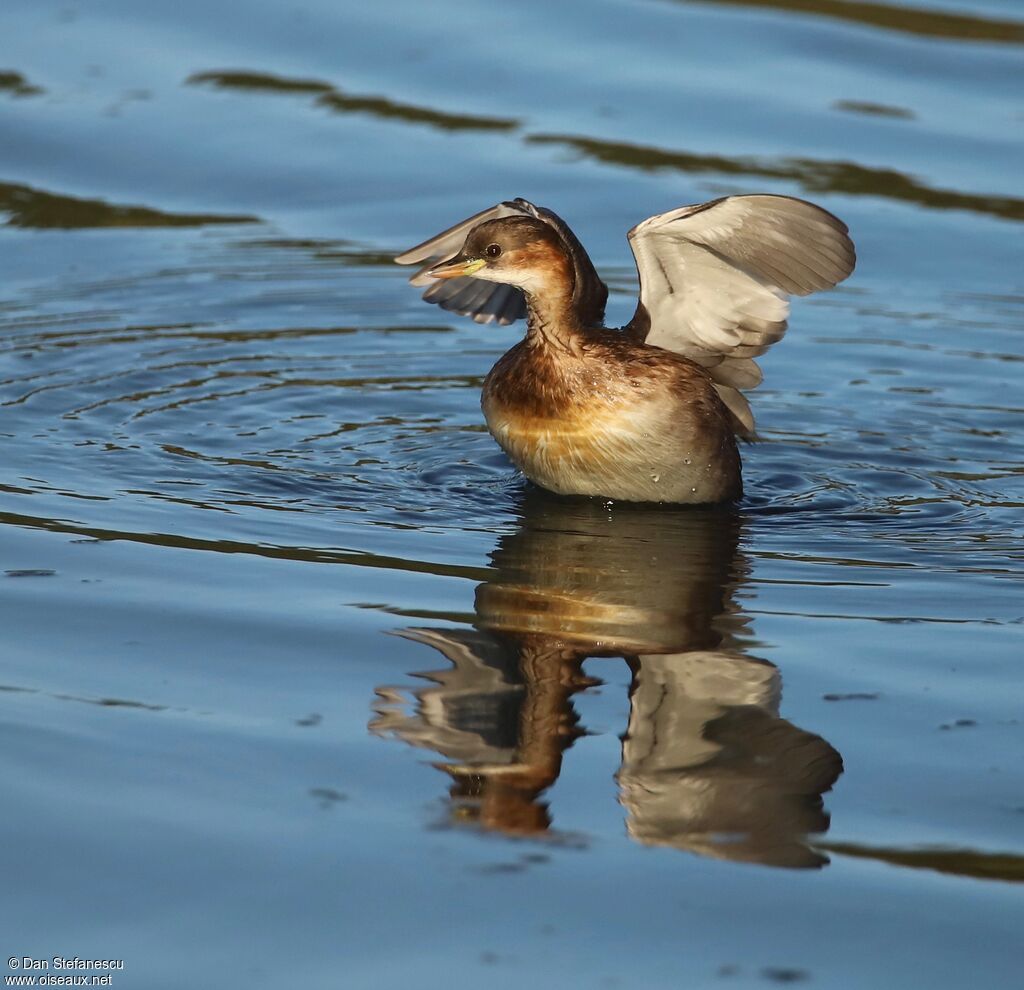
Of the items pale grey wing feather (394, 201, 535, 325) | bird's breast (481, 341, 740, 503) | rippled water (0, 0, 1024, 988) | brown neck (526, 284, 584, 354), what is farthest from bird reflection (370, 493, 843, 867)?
pale grey wing feather (394, 201, 535, 325)

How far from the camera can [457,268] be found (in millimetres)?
8039

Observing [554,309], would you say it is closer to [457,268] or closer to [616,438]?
[457,268]

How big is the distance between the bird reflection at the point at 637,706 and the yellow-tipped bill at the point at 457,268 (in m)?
1.36

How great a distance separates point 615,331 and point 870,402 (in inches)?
74.6

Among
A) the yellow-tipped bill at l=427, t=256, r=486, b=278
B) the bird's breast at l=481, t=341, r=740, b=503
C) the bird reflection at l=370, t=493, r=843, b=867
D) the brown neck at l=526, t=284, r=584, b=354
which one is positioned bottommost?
the bird reflection at l=370, t=493, r=843, b=867

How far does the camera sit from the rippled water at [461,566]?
14.7 ft

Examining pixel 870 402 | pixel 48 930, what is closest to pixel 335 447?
pixel 870 402

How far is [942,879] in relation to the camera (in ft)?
15.0

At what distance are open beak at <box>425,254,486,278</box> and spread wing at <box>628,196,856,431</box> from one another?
71 centimetres

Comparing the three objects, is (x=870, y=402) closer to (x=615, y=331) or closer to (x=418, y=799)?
(x=615, y=331)

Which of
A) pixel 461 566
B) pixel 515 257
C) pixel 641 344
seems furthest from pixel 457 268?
pixel 461 566

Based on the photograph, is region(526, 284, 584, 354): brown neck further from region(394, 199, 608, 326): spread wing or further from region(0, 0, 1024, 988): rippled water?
region(0, 0, 1024, 988): rippled water

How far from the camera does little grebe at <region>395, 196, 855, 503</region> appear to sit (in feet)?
25.6

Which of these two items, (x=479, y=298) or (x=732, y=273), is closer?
(x=732, y=273)
